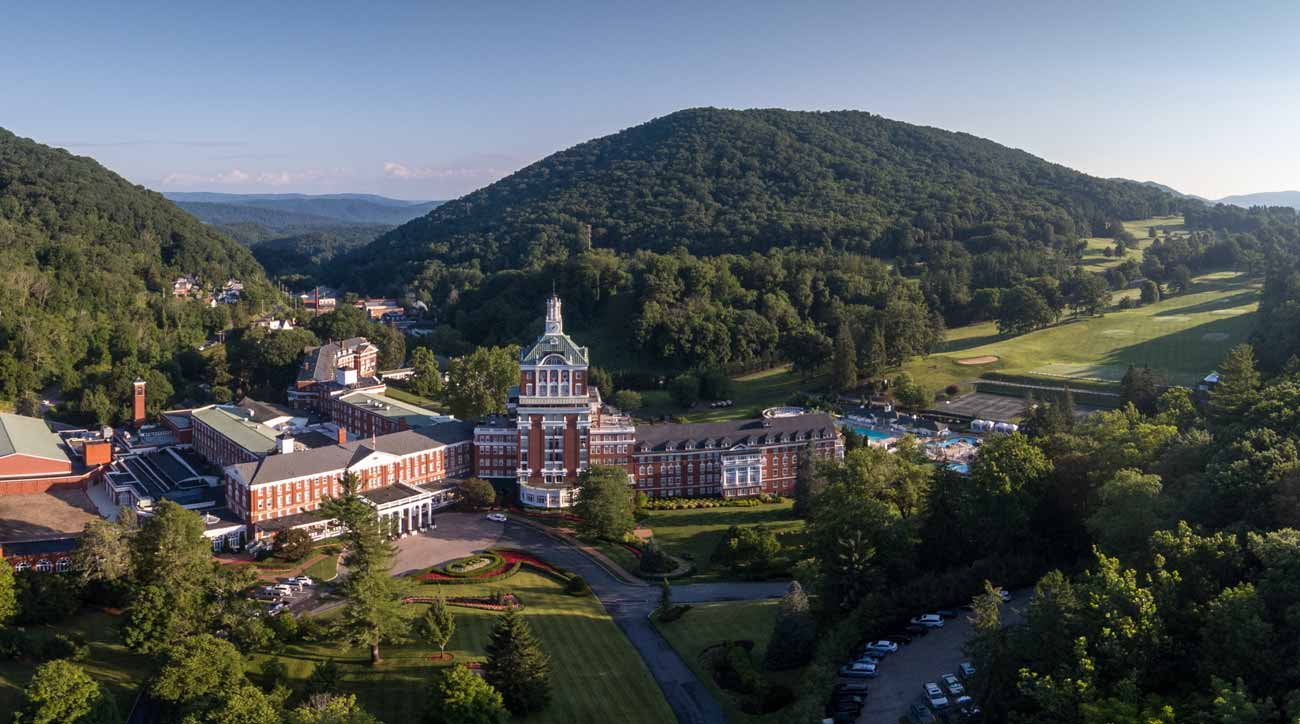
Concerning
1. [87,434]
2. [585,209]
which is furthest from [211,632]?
[585,209]

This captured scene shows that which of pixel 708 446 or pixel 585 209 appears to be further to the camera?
pixel 585 209

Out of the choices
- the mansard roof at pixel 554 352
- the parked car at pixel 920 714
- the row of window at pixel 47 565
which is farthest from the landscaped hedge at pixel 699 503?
the row of window at pixel 47 565

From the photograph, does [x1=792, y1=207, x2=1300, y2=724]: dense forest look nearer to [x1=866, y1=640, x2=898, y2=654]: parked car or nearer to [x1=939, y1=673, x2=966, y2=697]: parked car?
[x1=866, y1=640, x2=898, y2=654]: parked car

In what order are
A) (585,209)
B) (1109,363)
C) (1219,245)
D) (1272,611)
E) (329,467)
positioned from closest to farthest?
(1272,611)
(329,467)
(1109,363)
(1219,245)
(585,209)

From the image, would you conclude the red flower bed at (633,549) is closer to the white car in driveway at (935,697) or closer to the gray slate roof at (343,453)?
the gray slate roof at (343,453)

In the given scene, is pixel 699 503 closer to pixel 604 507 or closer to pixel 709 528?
pixel 709 528

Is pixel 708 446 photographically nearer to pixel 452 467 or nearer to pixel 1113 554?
pixel 452 467

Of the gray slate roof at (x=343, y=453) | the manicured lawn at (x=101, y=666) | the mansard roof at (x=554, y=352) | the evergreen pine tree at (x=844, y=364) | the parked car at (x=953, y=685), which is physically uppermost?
the mansard roof at (x=554, y=352)
